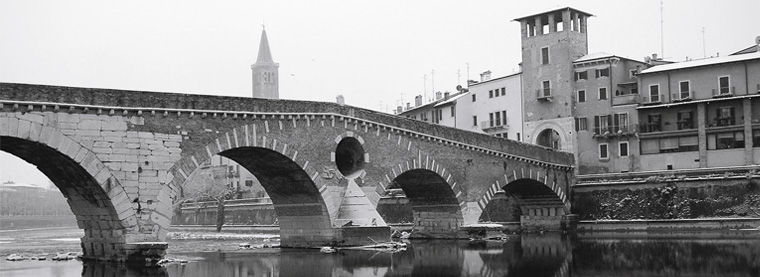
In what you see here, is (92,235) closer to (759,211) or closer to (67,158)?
(67,158)

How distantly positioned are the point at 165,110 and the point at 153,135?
45.0 inches

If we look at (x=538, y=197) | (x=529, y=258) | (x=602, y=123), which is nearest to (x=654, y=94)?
(x=602, y=123)

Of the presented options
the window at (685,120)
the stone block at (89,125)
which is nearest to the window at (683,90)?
the window at (685,120)

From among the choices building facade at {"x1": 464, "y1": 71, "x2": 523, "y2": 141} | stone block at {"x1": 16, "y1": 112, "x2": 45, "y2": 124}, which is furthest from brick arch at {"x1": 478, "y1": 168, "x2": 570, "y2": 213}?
stone block at {"x1": 16, "y1": 112, "x2": 45, "y2": 124}

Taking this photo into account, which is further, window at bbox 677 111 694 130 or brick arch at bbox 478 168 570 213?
window at bbox 677 111 694 130

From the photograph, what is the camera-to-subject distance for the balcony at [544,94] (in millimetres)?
65375

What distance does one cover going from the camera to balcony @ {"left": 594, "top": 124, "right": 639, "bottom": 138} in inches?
2421

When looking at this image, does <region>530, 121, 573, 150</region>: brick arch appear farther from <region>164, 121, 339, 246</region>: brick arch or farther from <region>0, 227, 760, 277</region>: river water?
<region>164, 121, 339, 246</region>: brick arch

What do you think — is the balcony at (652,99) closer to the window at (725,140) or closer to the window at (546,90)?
the window at (725,140)

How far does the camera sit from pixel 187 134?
34.5m

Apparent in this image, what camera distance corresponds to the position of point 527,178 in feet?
178

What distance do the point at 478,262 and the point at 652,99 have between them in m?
33.4

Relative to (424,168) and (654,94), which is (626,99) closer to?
(654,94)

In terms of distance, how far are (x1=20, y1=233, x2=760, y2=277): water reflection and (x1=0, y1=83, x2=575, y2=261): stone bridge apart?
2204 millimetres
